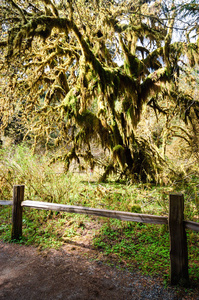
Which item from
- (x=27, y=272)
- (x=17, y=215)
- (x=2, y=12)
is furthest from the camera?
(x=2, y=12)

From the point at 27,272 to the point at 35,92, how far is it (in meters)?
6.34

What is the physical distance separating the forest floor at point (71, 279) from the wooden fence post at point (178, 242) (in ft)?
0.52

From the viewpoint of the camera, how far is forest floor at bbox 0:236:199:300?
2.67 meters

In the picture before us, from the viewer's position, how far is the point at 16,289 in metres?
2.81

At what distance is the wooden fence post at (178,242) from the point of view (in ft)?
8.95

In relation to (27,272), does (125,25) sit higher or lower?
higher

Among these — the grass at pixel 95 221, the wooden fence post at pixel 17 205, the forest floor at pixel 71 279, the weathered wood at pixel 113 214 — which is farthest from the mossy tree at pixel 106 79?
the forest floor at pixel 71 279

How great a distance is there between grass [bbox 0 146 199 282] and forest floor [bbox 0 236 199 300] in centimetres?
22

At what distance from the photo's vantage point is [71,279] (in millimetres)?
3014

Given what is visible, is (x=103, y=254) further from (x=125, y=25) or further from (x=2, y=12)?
(x=125, y=25)

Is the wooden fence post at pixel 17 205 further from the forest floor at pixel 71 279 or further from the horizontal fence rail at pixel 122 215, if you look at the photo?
the forest floor at pixel 71 279

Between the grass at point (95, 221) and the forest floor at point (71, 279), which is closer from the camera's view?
the forest floor at point (71, 279)

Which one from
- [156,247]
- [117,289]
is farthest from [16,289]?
[156,247]

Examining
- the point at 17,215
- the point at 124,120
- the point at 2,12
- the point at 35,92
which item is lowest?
the point at 17,215
